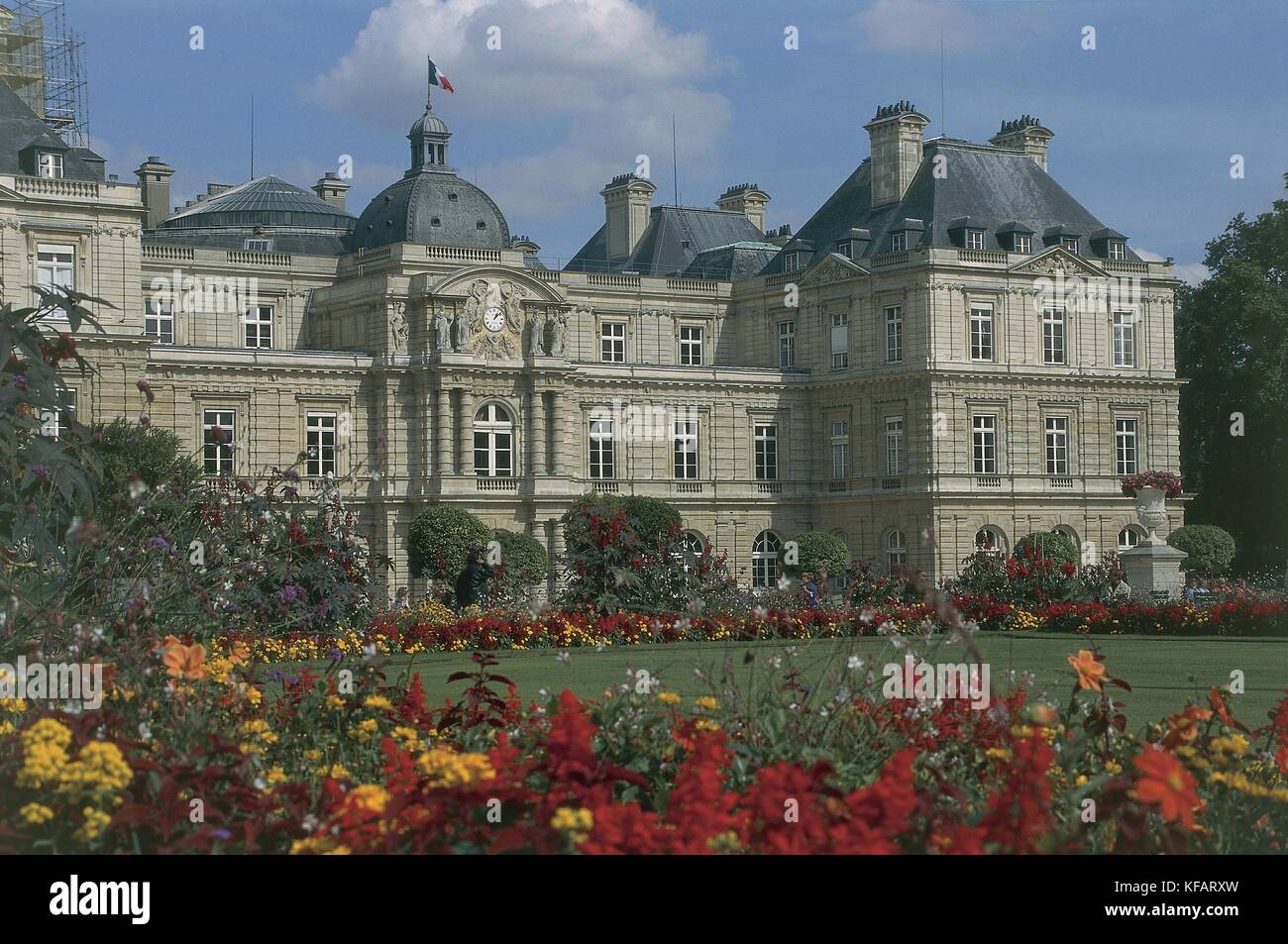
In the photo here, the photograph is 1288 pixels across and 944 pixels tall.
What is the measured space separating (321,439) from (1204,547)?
2417 centimetres

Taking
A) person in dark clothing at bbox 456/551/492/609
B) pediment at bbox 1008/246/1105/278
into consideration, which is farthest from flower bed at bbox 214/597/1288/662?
pediment at bbox 1008/246/1105/278

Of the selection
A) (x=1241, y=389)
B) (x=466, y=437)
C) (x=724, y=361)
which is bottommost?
(x=466, y=437)

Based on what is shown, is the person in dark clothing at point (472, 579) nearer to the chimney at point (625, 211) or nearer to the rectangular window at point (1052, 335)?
the rectangular window at point (1052, 335)

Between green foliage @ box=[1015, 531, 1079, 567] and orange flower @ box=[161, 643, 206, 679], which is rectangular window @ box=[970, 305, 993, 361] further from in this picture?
orange flower @ box=[161, 643, 206, 679]

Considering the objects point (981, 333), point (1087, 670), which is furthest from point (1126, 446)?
point (1087, 670)

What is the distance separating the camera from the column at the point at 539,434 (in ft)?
166

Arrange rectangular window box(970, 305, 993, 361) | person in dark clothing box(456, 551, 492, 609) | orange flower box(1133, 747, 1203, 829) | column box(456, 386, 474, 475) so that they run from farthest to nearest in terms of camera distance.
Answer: rectangular window box(970, 305, 993, 361) → column box(456, 386, 474, 475) → person in dark clothing box(456, 551, 492, 609) → orange flower box(1133, 747, 1203, 829)

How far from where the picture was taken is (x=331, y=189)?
66812 mm

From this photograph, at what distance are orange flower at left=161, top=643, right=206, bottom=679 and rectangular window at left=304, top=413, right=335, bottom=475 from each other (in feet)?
131

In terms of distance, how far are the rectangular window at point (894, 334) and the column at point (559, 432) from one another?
971 centimetres

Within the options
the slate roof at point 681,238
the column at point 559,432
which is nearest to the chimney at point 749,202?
the slate roof at point 681,238

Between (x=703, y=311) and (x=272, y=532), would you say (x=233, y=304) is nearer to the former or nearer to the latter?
(x=703, y=311)

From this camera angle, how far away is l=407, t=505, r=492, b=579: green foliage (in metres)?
44.8

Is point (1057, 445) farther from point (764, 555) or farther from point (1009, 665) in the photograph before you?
point (1009, 665)
